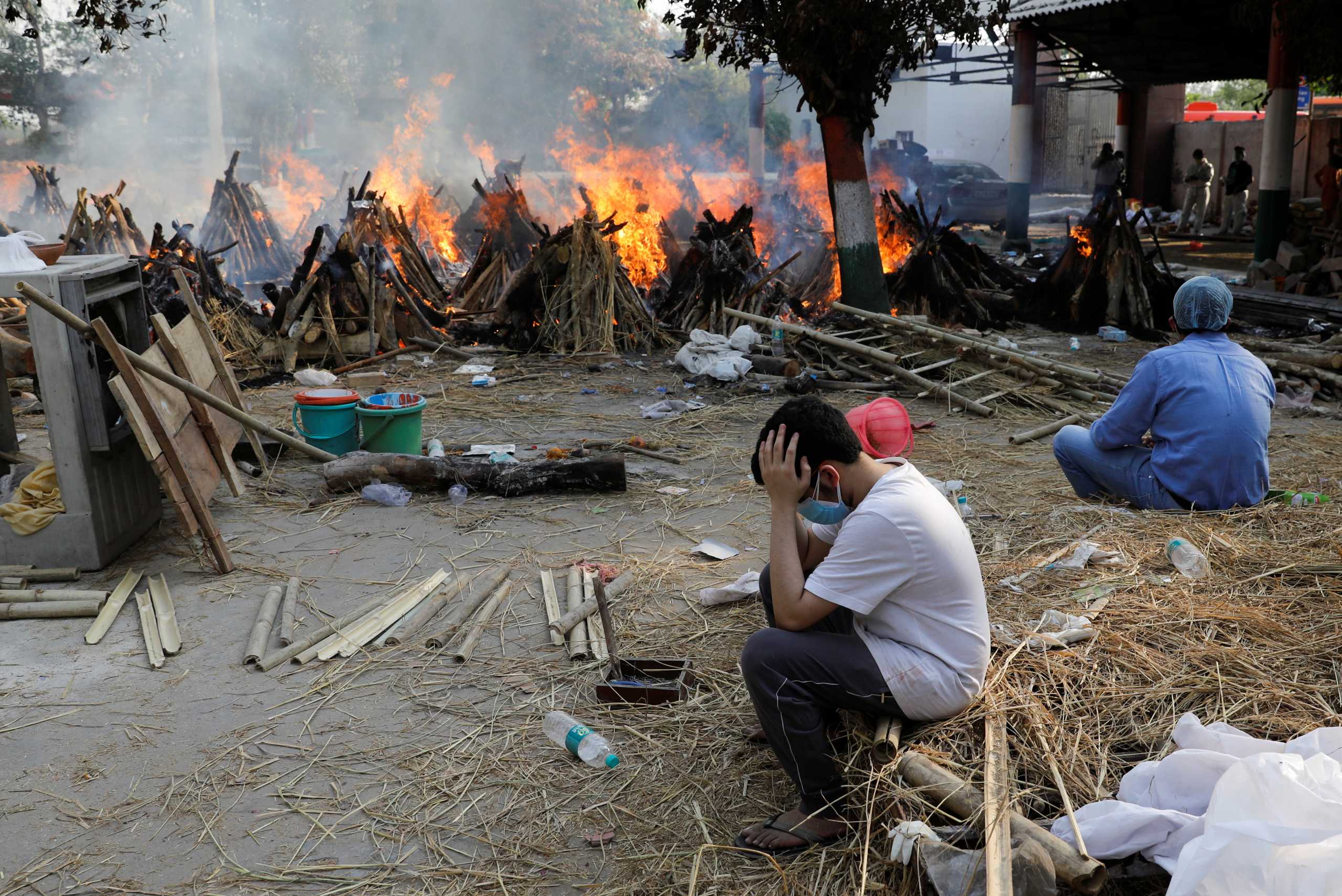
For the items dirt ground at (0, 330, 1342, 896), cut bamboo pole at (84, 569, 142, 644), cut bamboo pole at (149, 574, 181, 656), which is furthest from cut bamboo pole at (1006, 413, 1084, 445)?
cut bamboo pole at (84, 569, 142, 644)

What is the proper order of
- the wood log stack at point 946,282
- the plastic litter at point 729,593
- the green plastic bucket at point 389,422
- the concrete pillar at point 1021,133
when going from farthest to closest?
the concrete pillar at point 1021,133 < the wood log stack at point 946,282 < the green plastic bucket at point 389,422 < the plastic litter at point 729,593

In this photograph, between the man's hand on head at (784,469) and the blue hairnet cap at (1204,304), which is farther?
the blue hairnet cap at (1204,304)

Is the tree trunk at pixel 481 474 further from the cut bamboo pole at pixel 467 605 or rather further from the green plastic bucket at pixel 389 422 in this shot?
the cut bamboo pole at pixel 467 605

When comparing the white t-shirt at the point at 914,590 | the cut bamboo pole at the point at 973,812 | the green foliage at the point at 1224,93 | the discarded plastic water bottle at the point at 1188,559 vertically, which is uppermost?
the green foliage at the point at 1224,93

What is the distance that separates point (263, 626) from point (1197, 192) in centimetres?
2498

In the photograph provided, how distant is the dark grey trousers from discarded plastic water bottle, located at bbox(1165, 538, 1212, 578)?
1.93 m

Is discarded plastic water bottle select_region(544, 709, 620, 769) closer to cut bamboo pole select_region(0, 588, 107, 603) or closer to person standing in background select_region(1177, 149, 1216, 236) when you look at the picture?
cut bamboo pole select_region(0, 588, 107, 603)

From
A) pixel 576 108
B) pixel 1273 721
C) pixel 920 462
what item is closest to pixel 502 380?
pixel 920 462

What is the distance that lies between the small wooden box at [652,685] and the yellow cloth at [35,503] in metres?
3.19

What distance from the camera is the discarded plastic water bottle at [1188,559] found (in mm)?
4426

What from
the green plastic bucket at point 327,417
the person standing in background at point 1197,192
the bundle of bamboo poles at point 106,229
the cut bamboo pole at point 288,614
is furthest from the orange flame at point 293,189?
the cut bamboo pole at point 288,614

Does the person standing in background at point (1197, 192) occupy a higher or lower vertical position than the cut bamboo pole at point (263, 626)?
higher

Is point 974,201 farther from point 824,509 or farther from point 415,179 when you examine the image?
point 824,509

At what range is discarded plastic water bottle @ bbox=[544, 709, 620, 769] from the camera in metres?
3.73
